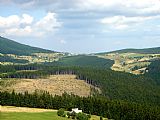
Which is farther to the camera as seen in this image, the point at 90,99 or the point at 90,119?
the point at 90,99

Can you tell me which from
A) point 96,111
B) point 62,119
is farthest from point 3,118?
point 96,111

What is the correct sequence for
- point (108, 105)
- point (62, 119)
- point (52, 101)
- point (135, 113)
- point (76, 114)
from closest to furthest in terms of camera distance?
point (62, 119), point (76, 114), point (135, 113), point (108, 105), point (52, 101)

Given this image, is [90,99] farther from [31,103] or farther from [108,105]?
[31,103]

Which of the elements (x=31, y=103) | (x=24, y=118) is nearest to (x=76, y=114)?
Result: (x=24, y=118)

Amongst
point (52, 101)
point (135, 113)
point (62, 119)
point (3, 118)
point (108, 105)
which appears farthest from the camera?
point (52, 101)

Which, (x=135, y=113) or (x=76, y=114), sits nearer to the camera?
(x=76, y=114)

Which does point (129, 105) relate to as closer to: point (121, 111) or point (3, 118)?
point (121, 111)
